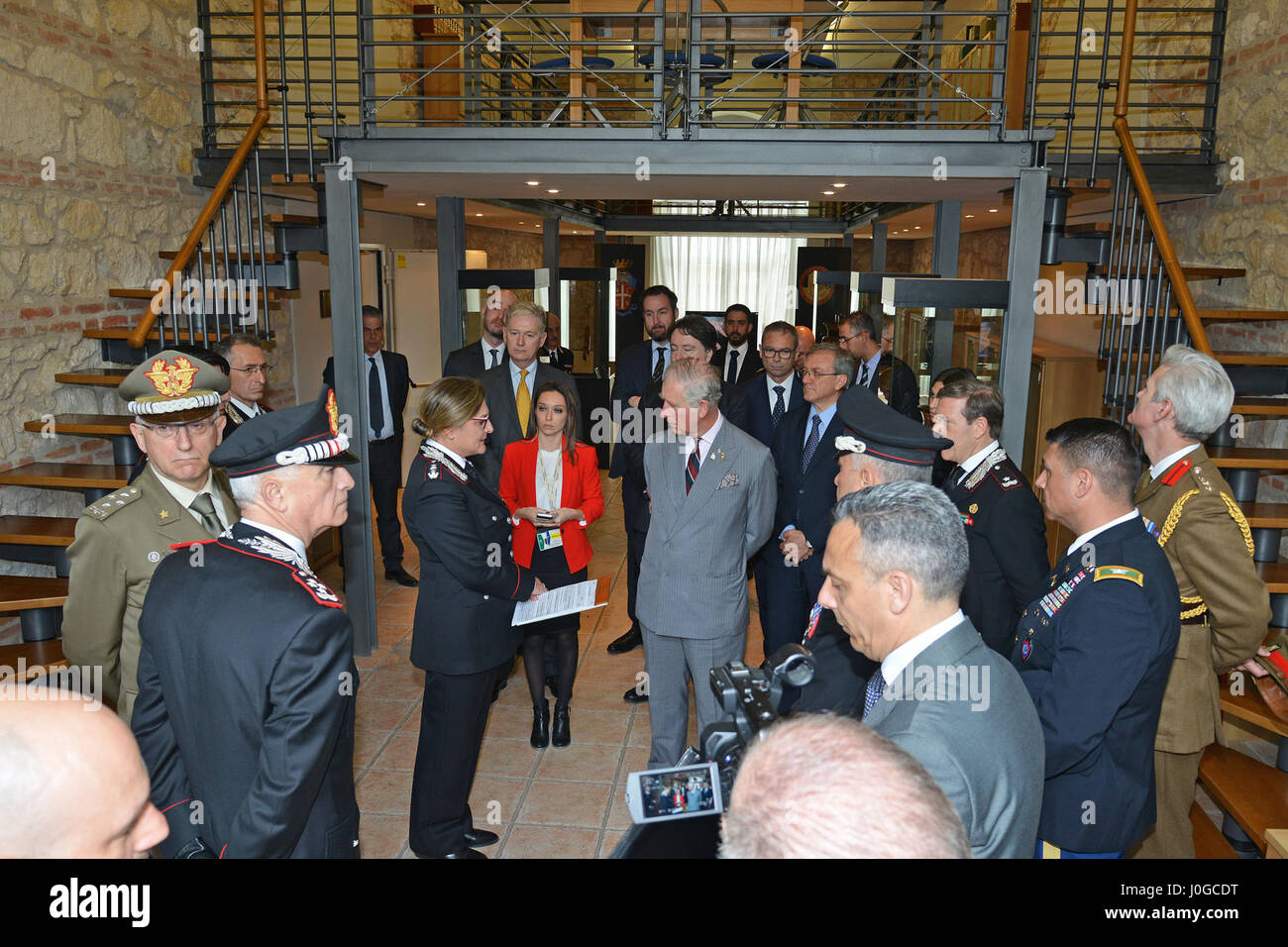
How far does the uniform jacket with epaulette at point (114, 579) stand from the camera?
264cm

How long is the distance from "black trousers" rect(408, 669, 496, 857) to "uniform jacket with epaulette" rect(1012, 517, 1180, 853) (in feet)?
6.25

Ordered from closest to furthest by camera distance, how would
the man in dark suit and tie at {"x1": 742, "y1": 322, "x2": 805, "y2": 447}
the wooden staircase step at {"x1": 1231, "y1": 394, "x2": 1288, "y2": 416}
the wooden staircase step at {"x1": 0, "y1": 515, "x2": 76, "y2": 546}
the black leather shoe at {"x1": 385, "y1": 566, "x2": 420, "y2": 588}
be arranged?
1. the wooden staircase step at {"x1": 0, "y1": 515, "x2": 76, "y2": 546}
2. the wooden staircase step at {"x1": 1231, "y1": 394, "x2": 1288, "y2": 416}
3. the man in dark suit and tie at {"x1": 742, "y1": 322, "x2": 805, "y2": 447}
4. the black leather shoe at {"x1": 385, "y1": 566, "x2": 420, "y2": 588}

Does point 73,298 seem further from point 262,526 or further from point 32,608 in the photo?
point 262,526

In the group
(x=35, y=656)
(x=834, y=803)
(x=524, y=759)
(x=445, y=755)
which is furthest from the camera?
(x=524, y=759)

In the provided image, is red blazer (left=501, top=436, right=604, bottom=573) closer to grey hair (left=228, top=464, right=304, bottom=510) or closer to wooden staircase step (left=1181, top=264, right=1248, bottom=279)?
grey hair (left=228, top=464, right=304, bottom=510)

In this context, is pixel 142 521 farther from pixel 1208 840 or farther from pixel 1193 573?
pixel 1208 840

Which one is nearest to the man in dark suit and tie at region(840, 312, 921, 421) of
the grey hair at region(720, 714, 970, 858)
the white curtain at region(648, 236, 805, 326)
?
the grey hair at region(720, 714, 970, 858)

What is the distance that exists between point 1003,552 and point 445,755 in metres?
2.10

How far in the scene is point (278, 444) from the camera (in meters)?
2.04

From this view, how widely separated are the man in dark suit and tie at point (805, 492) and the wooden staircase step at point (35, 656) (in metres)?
3.03

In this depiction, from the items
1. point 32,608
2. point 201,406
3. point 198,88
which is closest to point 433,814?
point 201,406

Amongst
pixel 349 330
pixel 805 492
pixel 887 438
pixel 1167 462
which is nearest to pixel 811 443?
pixel 805 492

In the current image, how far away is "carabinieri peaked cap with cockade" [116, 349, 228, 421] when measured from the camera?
9.39 ft

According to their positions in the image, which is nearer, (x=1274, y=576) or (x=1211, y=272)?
(x=1274, y=576)
